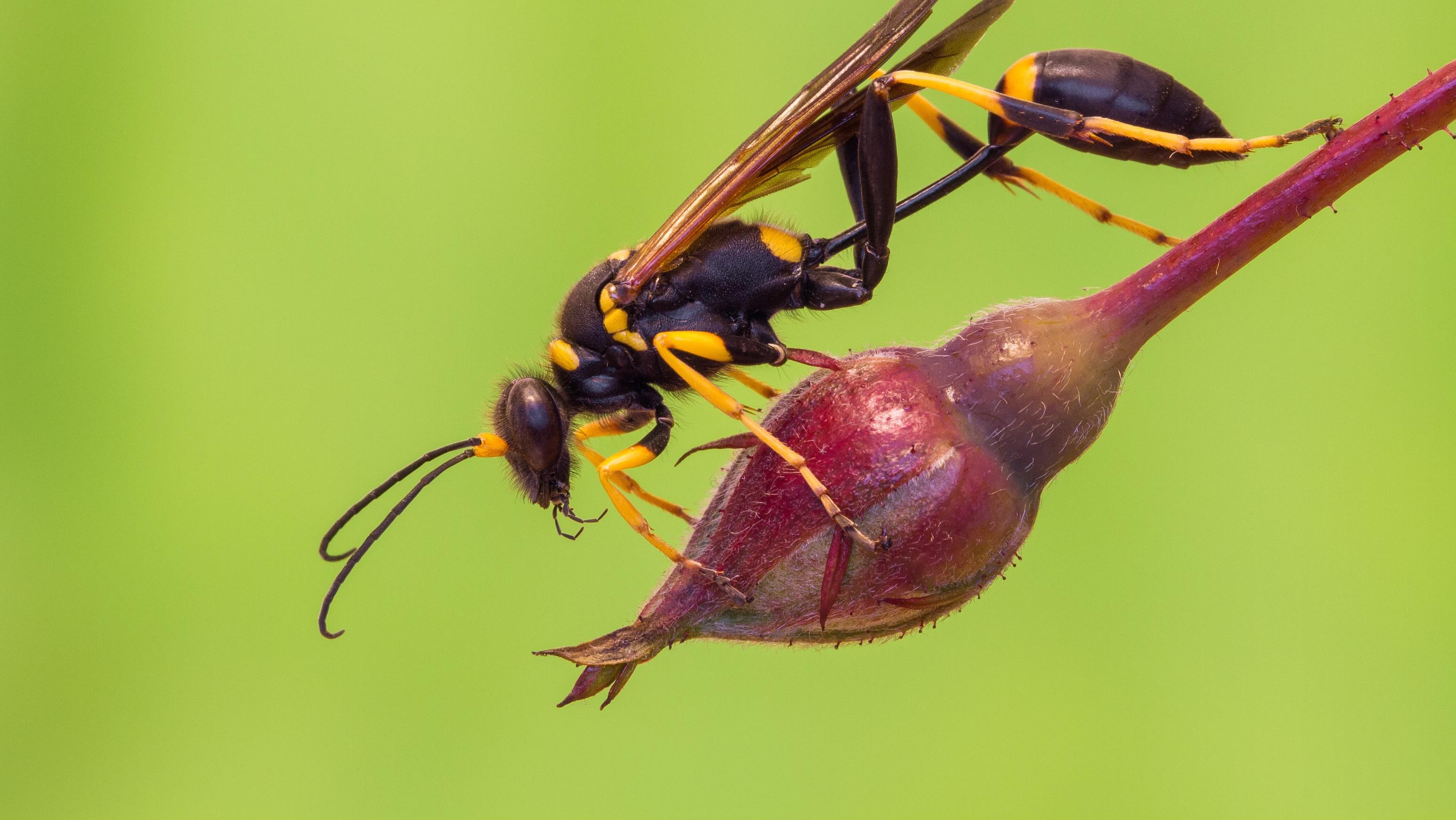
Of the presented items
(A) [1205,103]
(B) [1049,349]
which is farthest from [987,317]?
(A) [1205,103]

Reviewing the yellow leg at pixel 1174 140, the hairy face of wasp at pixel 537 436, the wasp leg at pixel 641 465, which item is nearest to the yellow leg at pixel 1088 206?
the yellow leg at pixel 1174 140

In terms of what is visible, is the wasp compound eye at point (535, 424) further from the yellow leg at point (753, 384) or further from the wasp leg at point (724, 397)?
the yellow leg at point (753, 384)

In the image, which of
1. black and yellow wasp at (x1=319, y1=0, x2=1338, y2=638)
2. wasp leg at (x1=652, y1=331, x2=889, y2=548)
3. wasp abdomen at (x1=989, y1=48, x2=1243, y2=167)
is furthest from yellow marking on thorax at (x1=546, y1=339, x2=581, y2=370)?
wasp abdomen at (x1=989, y1=48, x2=1243, y2=167)

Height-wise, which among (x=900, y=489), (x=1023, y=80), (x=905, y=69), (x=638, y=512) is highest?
(x=905, y=69)

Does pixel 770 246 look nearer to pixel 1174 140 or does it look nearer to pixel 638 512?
pixel 638 512

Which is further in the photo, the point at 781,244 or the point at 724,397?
the point at 781,244

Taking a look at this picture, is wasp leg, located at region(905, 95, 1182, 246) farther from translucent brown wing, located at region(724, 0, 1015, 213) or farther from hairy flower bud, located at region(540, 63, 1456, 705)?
hairy flower bud, located at region(540, 63, 1456, 705)

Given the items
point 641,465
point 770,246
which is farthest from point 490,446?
point 770,246
